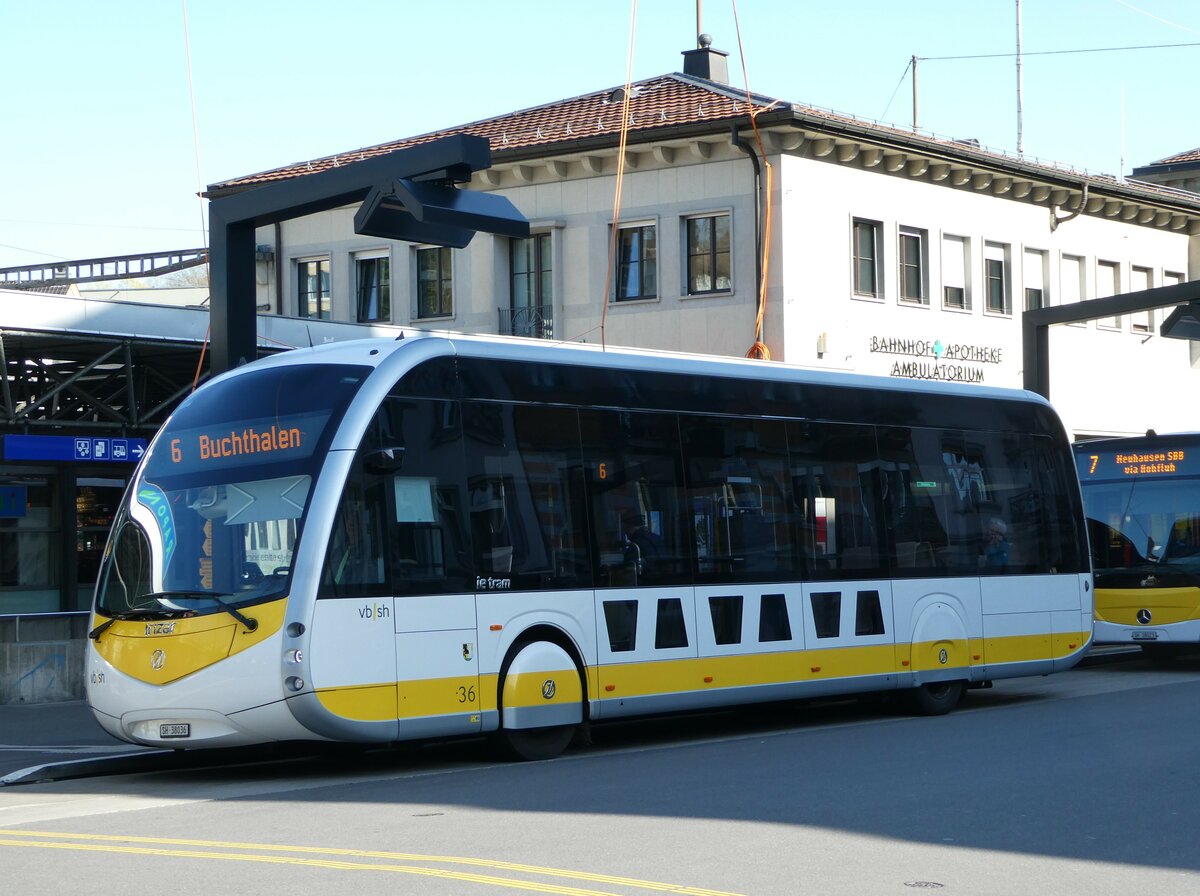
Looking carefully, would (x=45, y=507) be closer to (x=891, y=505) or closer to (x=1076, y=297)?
(x=891, y=505)

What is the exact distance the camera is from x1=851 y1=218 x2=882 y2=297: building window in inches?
1321

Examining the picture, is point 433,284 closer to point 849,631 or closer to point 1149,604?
point 1149,604

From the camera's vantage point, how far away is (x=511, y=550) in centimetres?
1301

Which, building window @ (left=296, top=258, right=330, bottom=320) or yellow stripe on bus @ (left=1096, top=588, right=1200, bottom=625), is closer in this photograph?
yellow stripe on bus @ (left=1096, top=588, right=1200, bottom=625)

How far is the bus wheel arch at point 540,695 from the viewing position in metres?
12.9

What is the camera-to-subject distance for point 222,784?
40.2 feet

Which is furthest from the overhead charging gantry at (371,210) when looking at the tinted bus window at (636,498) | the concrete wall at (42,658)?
the concrete wall at (42,658)

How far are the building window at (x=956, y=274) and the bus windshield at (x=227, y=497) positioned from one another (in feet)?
81.7

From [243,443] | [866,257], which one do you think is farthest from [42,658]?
[866,257]

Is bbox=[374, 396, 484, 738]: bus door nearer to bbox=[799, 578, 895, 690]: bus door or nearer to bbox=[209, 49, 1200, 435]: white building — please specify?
bbox=[799, 578, 895, 690]: bus door

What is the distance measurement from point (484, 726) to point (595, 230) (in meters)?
22.2

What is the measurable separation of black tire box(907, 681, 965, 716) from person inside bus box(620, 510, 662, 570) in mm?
3822

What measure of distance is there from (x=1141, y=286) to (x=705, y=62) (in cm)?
1208

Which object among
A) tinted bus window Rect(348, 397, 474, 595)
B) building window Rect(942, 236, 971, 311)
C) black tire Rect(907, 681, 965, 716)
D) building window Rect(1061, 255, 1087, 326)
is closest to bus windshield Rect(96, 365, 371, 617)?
tinted bus window Rect(348, 397, 474, 595)
